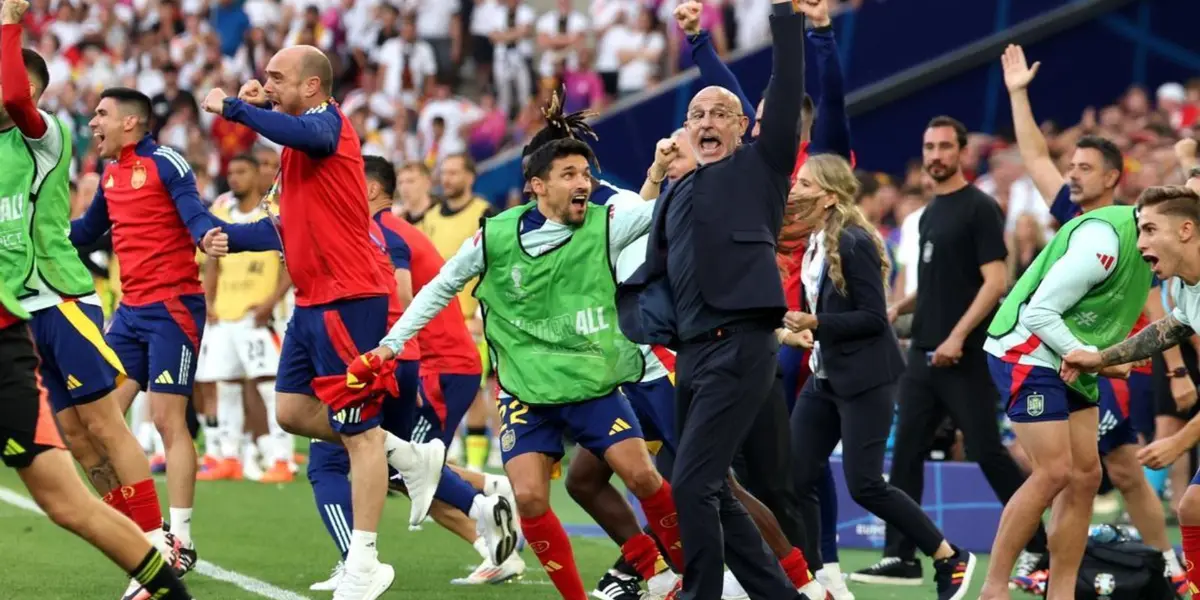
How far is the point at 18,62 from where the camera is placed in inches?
308

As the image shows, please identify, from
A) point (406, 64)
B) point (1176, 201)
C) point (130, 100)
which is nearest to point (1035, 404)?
point (1176, 201)

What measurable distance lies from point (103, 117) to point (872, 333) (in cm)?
416

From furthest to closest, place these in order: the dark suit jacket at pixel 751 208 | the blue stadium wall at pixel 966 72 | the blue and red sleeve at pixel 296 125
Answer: the blue stadium wall at pixel 966 72 < the blue and red sleeve at pixel 296 125 < the dark suit jacket at pixel 751 208

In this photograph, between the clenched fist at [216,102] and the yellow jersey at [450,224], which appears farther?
the yellow jersey at [450,224]

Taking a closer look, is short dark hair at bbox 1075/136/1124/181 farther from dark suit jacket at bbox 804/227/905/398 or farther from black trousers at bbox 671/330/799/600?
black trousers at bbox 671/330/799/600

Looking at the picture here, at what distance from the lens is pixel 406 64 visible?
963 inches

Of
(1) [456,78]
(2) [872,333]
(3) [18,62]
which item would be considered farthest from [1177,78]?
(3) [18,62]

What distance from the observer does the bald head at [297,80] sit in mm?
8562

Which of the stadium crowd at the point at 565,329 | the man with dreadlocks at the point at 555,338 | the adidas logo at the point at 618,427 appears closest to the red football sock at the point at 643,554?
the stadium crowd at the point at 565,329

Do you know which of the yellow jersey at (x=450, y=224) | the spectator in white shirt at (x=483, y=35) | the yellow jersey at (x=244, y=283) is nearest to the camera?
the yellow jersey at (x=450, y=224)

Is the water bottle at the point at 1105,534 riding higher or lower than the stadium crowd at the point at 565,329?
lower

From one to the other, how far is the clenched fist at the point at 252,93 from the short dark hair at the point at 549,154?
1337 mm

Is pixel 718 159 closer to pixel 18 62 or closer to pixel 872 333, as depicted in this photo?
pixel 872 333

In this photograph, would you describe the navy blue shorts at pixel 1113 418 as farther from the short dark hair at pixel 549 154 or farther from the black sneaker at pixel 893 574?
the short dark hair at pixel 549 154
